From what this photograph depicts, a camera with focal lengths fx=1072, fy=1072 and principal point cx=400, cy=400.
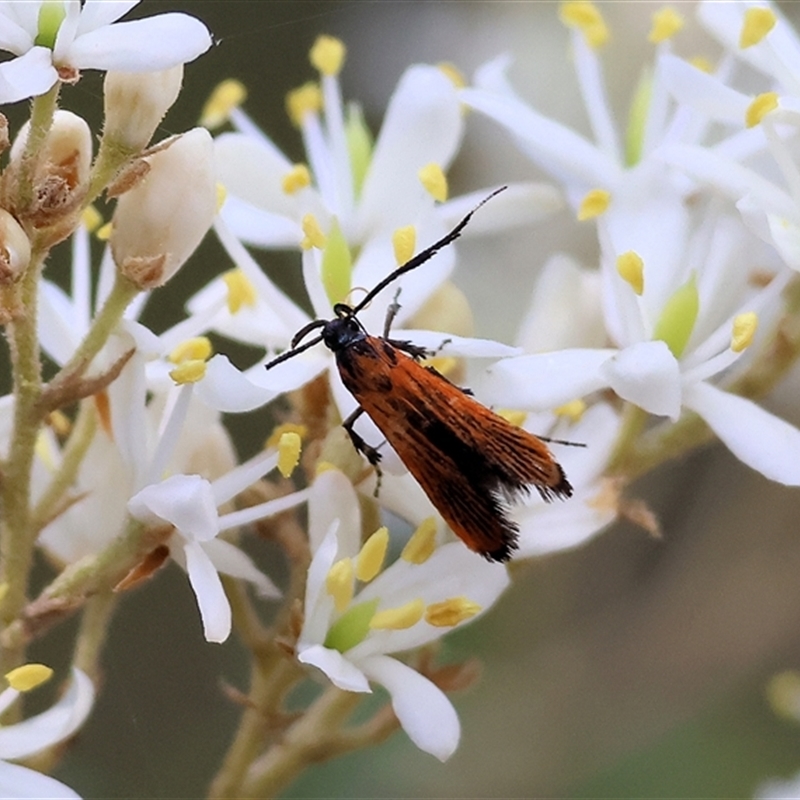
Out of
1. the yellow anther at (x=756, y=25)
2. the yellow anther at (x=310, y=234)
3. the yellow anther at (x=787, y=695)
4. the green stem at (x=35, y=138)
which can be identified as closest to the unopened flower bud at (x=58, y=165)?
the green stem at (x=35, y=138)

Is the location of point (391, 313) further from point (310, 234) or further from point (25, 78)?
point (25, 78)

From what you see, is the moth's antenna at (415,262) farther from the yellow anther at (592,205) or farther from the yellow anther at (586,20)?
the yellow anther at (586,20)

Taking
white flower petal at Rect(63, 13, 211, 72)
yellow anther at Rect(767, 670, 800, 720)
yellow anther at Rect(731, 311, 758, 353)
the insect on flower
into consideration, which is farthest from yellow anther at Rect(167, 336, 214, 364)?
yellow anther at Rect(767, 670, 800, 720)

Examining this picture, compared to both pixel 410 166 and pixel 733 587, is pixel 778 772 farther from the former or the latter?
pixel 410 166

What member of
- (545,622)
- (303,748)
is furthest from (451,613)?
(545,622)

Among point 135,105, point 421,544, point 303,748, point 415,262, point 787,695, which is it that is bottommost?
point 787,695
